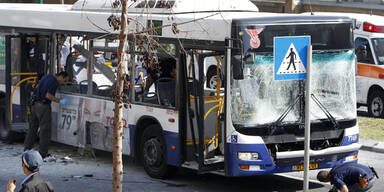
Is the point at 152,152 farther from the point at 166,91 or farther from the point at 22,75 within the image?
the point at 22,75

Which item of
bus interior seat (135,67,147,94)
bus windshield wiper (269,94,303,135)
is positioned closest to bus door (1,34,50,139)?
bus interior seat (135,67,147,94)

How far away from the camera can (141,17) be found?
444 inches

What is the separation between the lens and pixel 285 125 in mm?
10047

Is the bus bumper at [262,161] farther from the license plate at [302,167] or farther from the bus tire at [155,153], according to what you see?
the bus tire at [155,153]

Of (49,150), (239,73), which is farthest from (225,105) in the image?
(49,150)

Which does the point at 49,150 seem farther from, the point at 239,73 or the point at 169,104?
the point at 239,73

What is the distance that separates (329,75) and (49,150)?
611 centimetres

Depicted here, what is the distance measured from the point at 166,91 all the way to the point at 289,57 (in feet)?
11.2

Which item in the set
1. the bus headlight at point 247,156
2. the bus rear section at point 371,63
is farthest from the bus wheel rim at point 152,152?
the bus rear section at point 371,63

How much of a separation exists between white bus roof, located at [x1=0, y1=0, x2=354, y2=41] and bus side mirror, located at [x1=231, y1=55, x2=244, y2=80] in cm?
43

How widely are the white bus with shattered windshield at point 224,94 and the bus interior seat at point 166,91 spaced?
15mm

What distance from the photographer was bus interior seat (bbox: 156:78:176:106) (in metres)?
11.1

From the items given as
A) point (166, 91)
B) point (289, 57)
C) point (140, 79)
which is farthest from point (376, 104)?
point (289, 57)

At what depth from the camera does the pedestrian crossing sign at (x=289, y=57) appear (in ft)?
26.6
